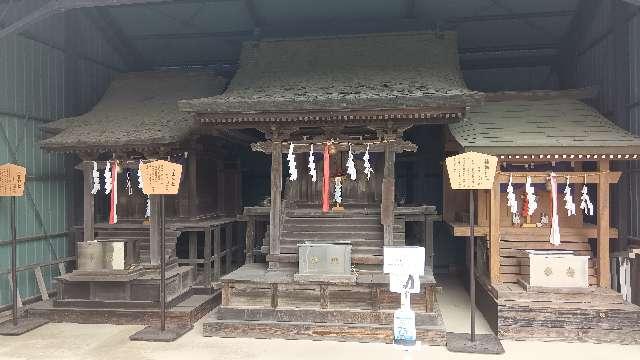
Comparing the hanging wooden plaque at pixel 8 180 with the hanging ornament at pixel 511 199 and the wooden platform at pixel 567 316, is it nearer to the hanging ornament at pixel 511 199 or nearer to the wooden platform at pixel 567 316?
the wooden platform at pixel 567 316

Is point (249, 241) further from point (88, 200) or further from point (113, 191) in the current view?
point (88, 200)

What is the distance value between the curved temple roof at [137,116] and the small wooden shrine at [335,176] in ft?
5.06

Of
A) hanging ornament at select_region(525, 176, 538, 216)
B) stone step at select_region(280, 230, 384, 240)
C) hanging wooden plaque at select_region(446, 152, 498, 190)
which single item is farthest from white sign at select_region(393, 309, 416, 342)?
hanging ornament at select_region(525, 176, 538, 216)

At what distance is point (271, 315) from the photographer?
33.4 ft

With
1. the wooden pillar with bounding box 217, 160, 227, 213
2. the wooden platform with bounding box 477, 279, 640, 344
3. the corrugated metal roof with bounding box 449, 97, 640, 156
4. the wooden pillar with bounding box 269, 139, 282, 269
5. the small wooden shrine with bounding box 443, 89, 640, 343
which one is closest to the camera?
the wooden platform with bounding box 477, 279, 640, 344

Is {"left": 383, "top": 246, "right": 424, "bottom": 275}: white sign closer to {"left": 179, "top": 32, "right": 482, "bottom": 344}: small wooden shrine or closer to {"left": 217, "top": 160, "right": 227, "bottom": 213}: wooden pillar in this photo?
{"left": 179, "top": 32, "right": 482, "bottom": 344}: small wooden shrine

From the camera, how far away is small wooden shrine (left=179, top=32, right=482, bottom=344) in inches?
396

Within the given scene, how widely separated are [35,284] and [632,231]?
48.6 ft

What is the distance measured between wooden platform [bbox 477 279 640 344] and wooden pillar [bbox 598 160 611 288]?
1.64 ft

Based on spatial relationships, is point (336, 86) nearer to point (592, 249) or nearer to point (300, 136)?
point (300, 136)

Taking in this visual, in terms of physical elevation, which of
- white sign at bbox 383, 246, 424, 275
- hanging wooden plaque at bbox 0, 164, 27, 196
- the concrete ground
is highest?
hanging wooden plaque at bbox 0, 164, 27, 196

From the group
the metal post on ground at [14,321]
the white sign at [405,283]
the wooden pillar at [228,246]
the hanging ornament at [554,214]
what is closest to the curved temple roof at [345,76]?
the hanging ornament at [554,214]

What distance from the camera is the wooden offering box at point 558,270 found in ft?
33.4

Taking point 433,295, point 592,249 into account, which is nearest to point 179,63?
point 433,295
